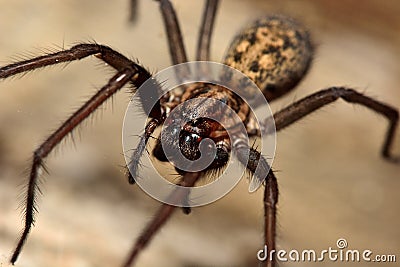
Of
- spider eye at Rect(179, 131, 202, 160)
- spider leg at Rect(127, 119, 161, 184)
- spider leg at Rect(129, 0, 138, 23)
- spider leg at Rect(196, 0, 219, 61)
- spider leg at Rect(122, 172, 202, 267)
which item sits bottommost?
spider leg at Rect(122, 172, 202, 267)

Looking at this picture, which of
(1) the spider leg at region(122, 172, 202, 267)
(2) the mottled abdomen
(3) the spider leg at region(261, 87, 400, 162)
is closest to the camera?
(1) the spider leg at region(122, 172, 202, 267)

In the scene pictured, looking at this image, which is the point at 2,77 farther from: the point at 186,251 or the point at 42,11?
the point at 42,11

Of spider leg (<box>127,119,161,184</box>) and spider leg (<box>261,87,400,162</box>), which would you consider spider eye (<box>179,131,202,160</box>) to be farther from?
spider leg (<box>261,87,400,162</box>)

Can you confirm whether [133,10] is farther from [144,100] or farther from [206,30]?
[144,100]

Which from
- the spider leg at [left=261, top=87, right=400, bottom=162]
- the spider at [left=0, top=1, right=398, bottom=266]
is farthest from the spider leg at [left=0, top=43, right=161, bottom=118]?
the spider leg at [left=261, top=87, right=400, bottom=162]

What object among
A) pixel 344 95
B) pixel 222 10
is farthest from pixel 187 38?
pixel 344 95

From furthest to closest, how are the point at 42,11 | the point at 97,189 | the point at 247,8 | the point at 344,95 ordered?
1. the point at 247,8
2. the point at 42,11
3. the point at 97,189
4. the point at 344,95

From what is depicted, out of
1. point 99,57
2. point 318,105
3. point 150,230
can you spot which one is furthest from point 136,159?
point 318,105
